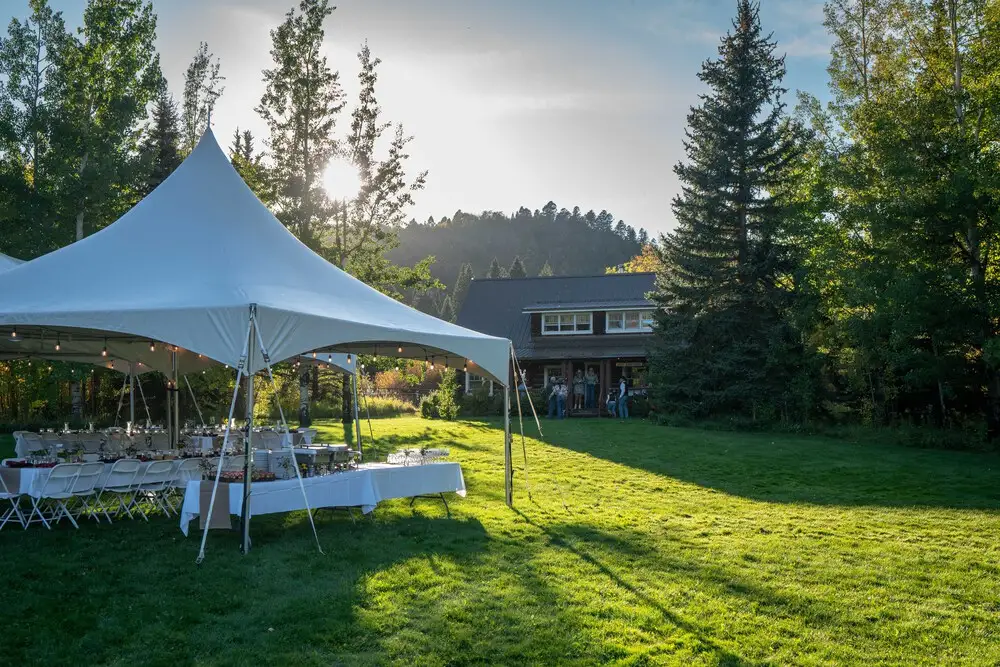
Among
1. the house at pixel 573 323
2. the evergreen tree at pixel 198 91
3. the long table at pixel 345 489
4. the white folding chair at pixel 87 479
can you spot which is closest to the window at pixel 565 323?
the house at pixel 573 323

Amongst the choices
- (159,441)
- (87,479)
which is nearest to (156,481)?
(87,479)

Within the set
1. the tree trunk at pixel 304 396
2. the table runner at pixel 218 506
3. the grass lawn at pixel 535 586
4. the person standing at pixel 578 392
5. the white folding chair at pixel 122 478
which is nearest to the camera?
the grass lawn at pixel 535 586

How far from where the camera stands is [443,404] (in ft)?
87.7

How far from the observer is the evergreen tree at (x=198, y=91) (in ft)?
105

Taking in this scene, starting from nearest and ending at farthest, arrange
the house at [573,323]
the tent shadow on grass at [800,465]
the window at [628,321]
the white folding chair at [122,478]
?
the white folding chair at [122,478] < the tent shadow on grass at [800,465] < the house at [573,323] < the window at [628,321]

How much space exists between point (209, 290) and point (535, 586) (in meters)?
5.34

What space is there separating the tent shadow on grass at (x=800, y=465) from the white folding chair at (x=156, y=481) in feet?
29.5

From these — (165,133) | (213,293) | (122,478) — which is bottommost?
(122,478)

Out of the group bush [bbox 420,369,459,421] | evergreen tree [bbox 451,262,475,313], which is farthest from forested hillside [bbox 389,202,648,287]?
bush [bbox 420,369,459,421]

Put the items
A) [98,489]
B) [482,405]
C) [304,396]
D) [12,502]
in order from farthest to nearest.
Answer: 1. [482,405]
2. [304,396]
3. [98,489]
4. [12,502]

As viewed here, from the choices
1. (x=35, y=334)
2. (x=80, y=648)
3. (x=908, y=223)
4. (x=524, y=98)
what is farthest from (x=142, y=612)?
(x=908, y=223)

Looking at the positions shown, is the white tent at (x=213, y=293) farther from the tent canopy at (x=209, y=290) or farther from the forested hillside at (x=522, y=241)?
the forested hillside at (x=522, y=241)

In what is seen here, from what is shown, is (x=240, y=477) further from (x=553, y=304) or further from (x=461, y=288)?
(x=461, y=288)

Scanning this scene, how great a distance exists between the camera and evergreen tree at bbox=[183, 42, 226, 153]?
3209cm
